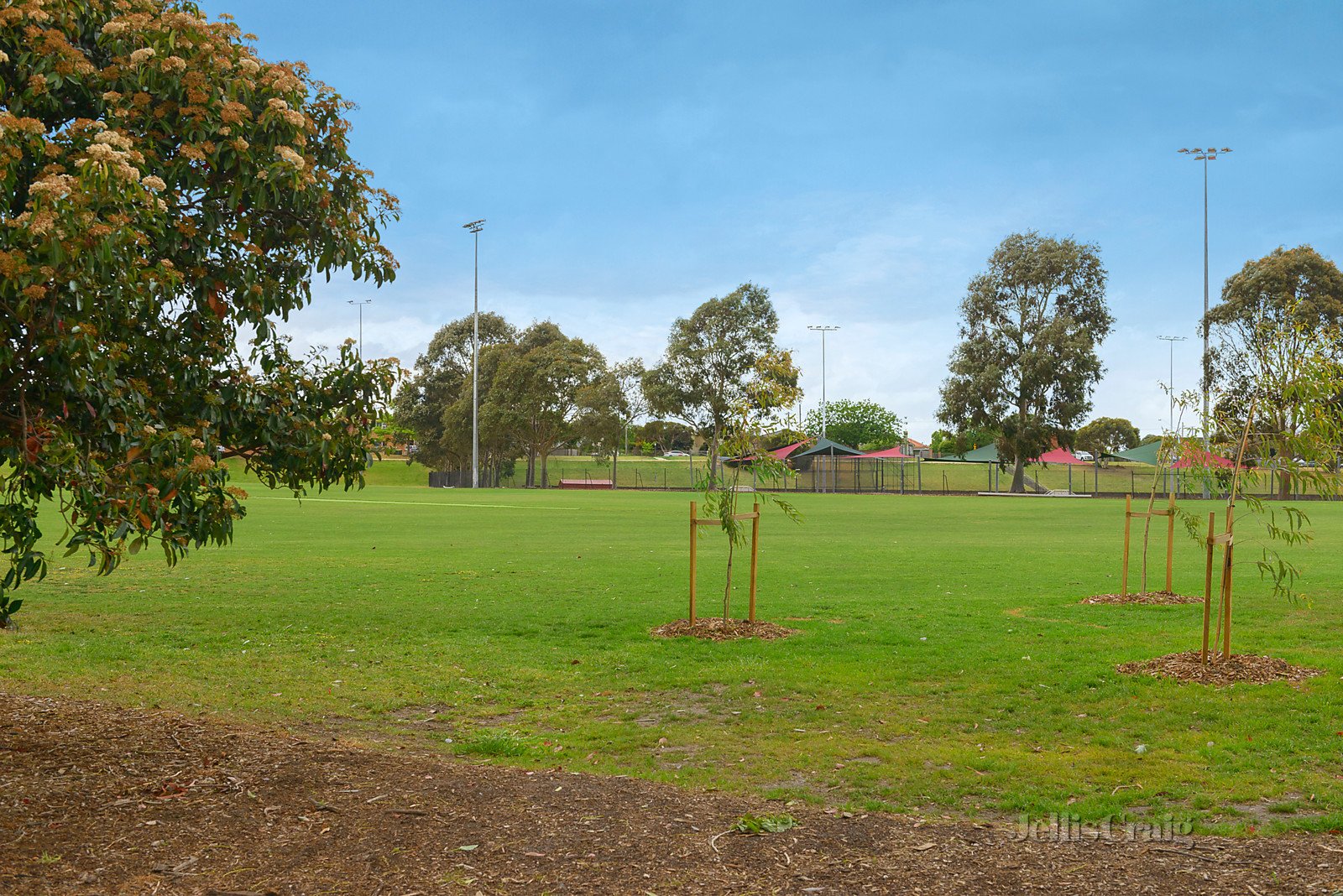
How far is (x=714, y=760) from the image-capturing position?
7.03 m

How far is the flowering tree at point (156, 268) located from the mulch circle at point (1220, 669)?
6947 millimetres

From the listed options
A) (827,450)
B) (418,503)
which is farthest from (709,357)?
(418,503)

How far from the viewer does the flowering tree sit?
15.3 ft

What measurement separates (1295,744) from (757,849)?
4267mm

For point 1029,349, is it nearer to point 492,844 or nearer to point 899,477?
point 899,477

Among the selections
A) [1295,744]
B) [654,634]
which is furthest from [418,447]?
[1295,744]

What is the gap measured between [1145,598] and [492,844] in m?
11.3

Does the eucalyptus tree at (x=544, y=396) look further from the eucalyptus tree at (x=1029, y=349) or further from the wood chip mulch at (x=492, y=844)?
the wood chip mulch at (x=492, y=844)

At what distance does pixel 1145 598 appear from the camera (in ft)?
46.0

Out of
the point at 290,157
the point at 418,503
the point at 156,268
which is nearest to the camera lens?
the point at 156,268

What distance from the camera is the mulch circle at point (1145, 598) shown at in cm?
1398

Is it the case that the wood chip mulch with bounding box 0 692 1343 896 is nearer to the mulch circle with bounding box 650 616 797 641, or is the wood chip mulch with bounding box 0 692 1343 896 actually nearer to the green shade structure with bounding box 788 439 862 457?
the mulch circle with bounding box 650 616 797 641

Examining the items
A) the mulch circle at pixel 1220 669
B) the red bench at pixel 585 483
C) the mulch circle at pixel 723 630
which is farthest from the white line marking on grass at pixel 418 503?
the mulch circle at pixel 1220 669

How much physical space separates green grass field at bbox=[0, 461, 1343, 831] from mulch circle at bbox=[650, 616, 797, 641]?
309mm
